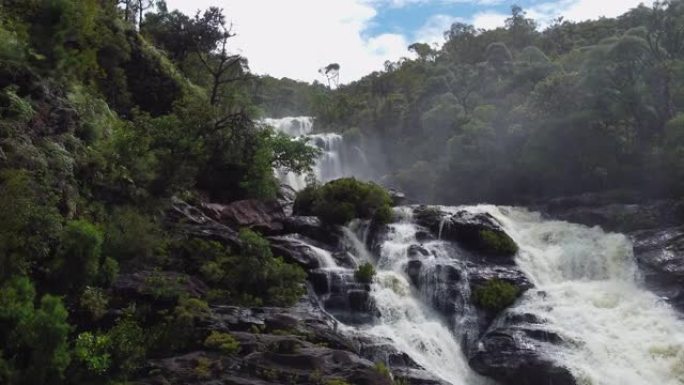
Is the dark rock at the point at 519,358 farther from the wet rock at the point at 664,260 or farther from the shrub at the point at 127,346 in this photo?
the shrub at the point at 127,346

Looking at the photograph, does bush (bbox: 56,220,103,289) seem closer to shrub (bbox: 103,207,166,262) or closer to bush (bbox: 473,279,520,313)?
shrub (bbox: 103,207,166,262)

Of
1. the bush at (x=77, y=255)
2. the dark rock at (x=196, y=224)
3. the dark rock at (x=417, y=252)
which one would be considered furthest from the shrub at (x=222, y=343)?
the dark rock at (x=417, y=252)

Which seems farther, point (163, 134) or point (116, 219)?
point (163, 134)

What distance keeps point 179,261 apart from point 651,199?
2879 centimetres

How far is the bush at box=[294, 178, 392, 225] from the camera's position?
31.0 metres

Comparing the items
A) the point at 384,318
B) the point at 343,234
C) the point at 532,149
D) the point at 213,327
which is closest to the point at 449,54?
the point at 532,149

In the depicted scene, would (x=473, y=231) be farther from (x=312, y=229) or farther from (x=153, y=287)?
(x=153, y=287)

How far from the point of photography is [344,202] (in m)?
31.5

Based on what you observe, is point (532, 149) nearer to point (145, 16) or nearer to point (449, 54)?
point (145, 16)

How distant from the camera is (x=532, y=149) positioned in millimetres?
44500

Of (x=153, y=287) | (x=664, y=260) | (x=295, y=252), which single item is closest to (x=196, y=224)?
(x=295, y=252)

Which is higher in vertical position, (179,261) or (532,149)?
(532,149)

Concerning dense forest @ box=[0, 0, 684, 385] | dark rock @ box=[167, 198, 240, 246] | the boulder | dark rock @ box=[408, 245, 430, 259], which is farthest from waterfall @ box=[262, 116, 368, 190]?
the boulder

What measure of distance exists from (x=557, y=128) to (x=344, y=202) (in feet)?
63.0
